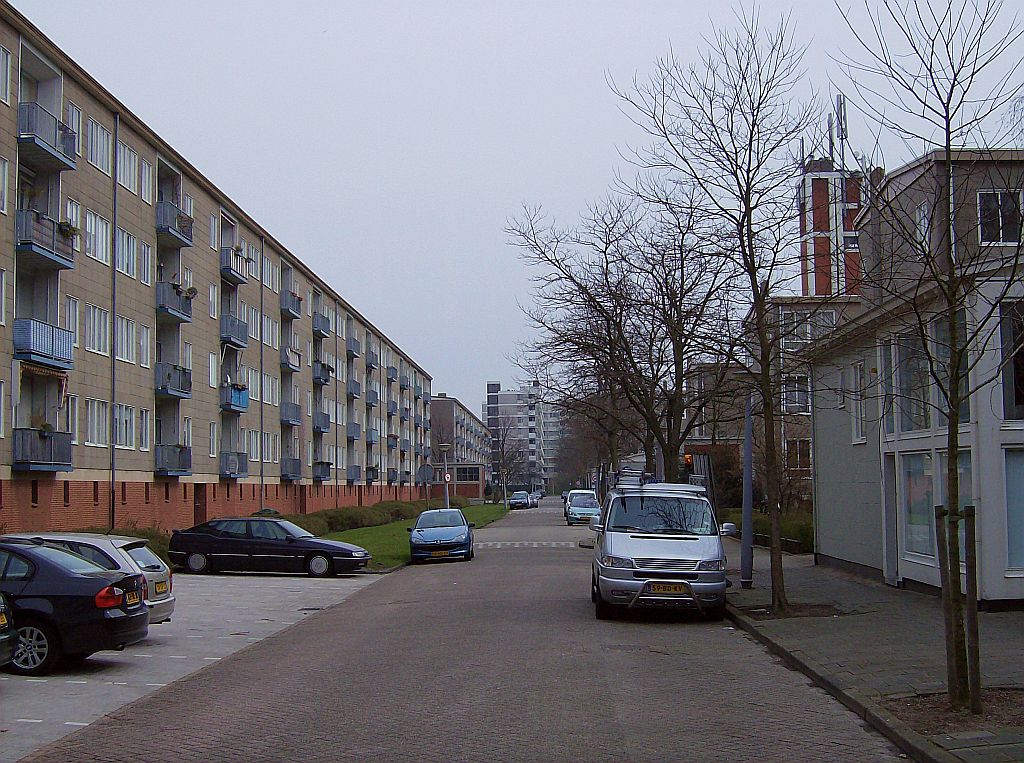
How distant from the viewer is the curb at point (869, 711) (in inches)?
294

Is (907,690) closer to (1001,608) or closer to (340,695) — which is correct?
(340,695)

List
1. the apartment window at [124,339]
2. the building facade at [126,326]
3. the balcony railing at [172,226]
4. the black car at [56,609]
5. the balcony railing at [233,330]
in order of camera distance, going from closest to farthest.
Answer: the black car at [56,609] < the building facade at [126,326] < the apartment window at [124,339] < the balcony railing at [172,226] < the balcony railing at [233,330]

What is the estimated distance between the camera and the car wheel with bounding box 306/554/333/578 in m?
27.1

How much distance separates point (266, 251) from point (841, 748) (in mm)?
52798

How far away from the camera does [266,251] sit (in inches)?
2276

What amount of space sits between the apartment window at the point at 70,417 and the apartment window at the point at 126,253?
5.29 m

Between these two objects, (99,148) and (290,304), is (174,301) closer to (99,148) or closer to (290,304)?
(99,148)

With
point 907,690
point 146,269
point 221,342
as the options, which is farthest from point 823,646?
A: point 221,342

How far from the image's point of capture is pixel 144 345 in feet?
130

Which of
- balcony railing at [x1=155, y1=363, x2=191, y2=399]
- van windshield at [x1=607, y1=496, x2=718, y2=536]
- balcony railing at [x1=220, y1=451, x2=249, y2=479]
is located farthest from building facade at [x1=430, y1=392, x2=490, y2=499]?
van windshield at [x1=607, y1=496, x2=718, y2=536]

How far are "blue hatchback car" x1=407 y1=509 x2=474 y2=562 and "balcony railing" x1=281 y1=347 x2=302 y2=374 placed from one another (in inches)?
1208

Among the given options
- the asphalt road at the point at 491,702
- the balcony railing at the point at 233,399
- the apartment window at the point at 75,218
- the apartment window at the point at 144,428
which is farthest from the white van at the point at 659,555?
the balcony railing at the point at 233,399

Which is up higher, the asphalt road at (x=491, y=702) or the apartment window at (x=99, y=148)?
the apartment window at (x=99, y=148)

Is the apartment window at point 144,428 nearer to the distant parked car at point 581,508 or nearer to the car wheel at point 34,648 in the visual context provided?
the distant parked car at point 581,508
